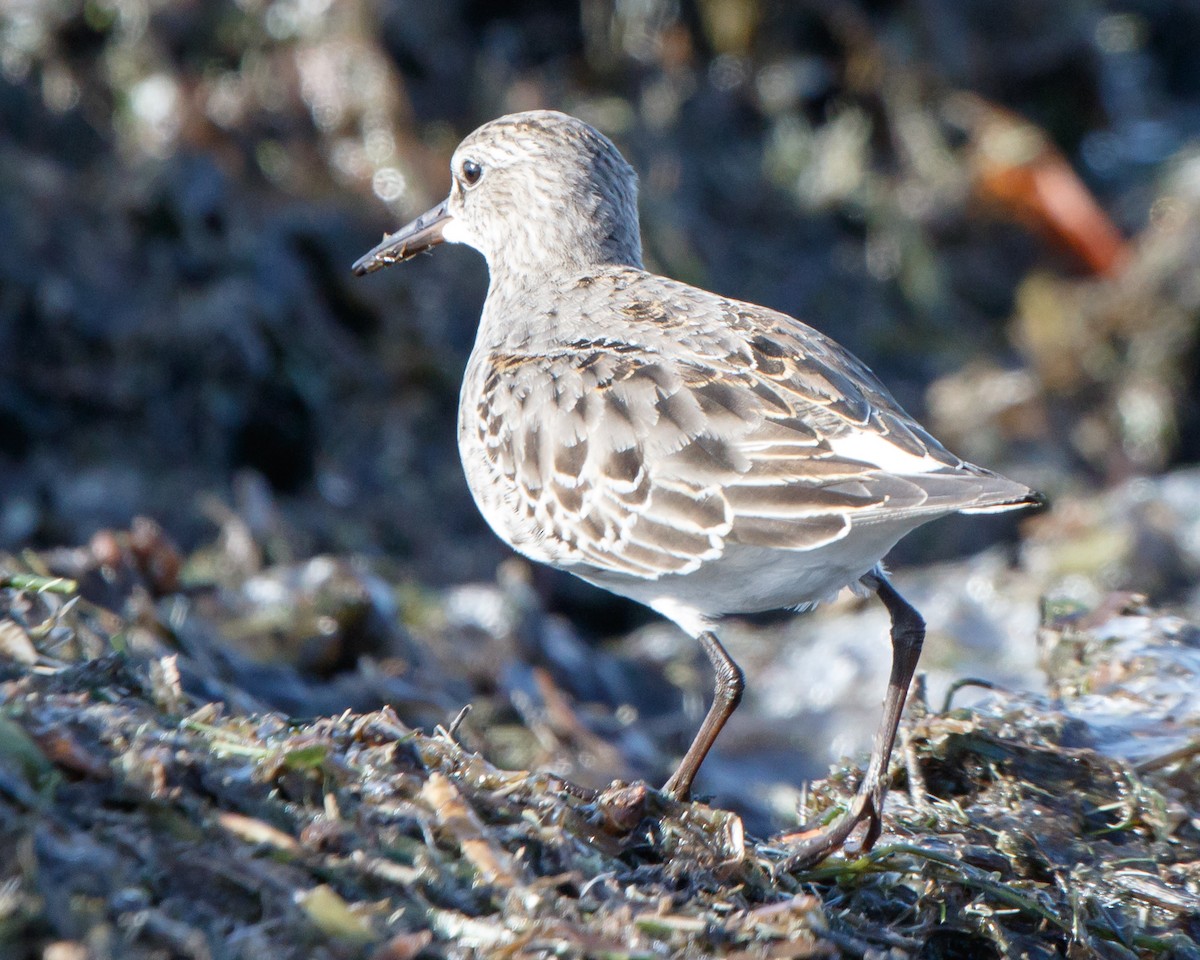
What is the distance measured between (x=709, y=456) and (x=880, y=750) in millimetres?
718

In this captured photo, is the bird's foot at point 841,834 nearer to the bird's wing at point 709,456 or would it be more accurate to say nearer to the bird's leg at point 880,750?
the bird's leg at point 880,750

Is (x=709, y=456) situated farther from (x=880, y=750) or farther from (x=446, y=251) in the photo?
(x=446, y=251)

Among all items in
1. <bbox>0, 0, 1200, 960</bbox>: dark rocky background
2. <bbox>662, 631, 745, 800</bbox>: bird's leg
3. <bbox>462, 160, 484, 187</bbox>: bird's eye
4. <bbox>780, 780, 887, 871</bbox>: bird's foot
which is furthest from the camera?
<bbox>462, 160, 484, 187</bbox>: bird's eye

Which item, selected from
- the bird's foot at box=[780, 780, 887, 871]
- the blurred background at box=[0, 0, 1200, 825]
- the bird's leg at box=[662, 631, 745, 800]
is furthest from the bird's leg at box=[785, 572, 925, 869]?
the blurred background at box=[0, 0, 1200, 825]

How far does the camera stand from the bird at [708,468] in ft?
10.8

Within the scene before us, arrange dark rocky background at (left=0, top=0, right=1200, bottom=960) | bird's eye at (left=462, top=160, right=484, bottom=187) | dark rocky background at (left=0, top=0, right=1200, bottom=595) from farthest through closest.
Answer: dark rocky background at (left=0, top=0, right=1200, bottom=595) < bird's eye at (left=462, top=160, right=484, bottom=187) < dark rocky background at (left=0, top=0, right=1200, bottom=960)

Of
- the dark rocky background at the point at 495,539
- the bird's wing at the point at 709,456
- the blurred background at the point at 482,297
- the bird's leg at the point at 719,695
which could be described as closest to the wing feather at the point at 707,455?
the bird's wing at the point at 709,456

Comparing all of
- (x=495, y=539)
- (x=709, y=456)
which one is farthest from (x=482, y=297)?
(x=709, y=456)

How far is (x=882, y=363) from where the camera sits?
8.37 m

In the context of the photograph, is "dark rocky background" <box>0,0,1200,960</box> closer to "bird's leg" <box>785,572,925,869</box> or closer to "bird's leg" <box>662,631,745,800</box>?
"bird's leg" <box>785,572,925,869</box>

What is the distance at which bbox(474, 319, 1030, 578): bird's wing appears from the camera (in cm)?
329

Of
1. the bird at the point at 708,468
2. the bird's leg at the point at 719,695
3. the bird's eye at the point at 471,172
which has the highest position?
Result: the bird's eye at the point at 471,172

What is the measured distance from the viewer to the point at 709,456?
345 cm

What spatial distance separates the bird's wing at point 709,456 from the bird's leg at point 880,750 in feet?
1.49
